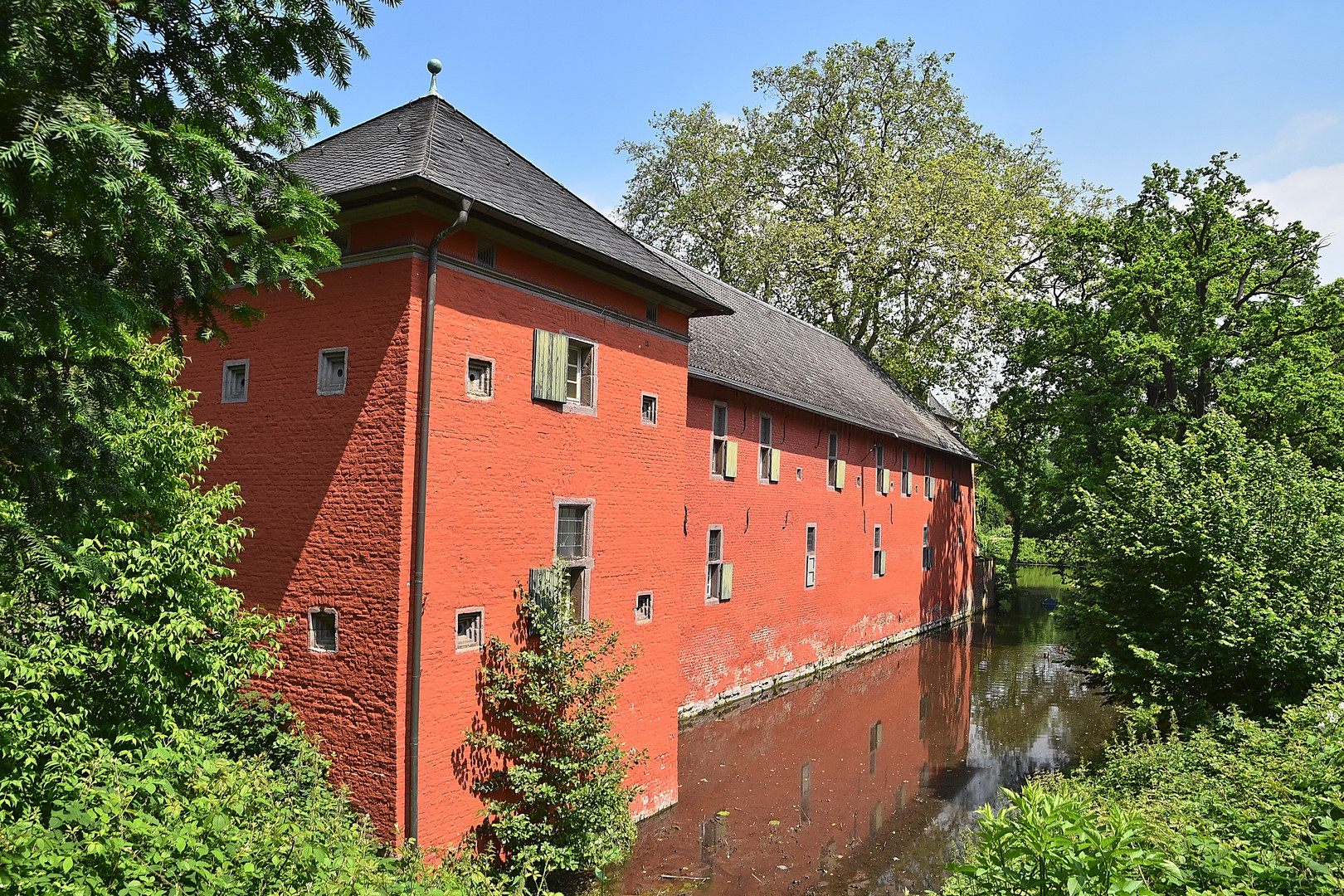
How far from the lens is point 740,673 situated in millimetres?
17688

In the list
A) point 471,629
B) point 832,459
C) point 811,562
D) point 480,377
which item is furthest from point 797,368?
point 471,629

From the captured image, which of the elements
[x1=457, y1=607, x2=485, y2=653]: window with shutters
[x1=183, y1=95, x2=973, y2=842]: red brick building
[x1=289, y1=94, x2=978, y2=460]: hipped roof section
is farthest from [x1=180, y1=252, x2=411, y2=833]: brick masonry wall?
[x1=289, y1=94, x2=978, y2=460]: hipped roof section

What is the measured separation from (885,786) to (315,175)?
37.9 ft

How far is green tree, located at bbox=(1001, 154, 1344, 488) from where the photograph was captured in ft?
64.4

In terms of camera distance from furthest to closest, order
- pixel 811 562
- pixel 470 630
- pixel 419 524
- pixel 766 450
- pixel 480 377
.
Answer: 1. pixel 811 562
2. pixel 766 450
3. pixel 480 377
4. pixel 470 630
5. pixel 419 524

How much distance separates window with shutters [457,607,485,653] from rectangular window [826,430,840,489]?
538 inches

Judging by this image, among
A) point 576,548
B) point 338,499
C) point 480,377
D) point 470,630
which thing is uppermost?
point 480,377

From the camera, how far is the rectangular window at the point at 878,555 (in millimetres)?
24375

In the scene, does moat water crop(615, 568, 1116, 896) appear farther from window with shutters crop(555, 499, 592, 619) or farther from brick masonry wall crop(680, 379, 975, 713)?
window with shutters crop(555, 499, 592, 619)

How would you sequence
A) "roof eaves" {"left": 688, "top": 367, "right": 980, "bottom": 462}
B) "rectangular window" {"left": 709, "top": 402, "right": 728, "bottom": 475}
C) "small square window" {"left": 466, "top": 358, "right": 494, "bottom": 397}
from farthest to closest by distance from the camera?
"rectangular window" {"left": 709, "top": 402, "right": 728, "bottom": 475} < "roof eaves" {"left": 688, "top": 367, "right": 980, "bottom": 462} < "small square window" {"left": 466, "top": 358, "right": 494, "bottom": 397}

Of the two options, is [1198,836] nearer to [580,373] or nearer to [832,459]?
[580,373]

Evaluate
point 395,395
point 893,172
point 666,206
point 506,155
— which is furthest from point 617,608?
point 666,206

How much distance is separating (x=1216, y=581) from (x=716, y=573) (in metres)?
8.28

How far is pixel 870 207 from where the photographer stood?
2800cm
